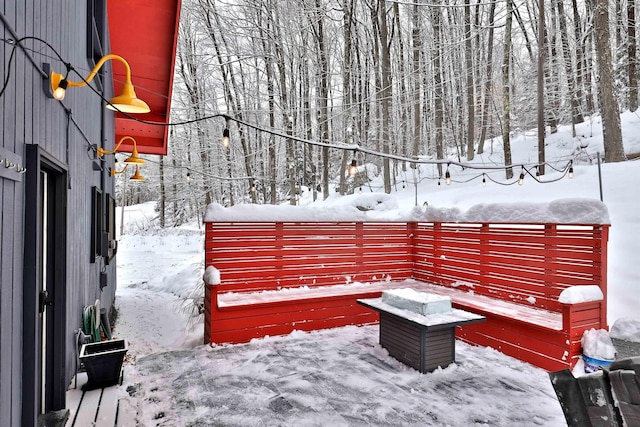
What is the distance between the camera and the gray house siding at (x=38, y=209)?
1705 millimetres

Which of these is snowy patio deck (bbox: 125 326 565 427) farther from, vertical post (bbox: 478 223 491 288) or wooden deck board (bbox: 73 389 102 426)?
→ vertical post (bbox: 478 223 491 288)

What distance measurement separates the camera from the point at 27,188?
1.96 meters

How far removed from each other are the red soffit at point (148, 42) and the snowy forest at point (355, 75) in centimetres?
143

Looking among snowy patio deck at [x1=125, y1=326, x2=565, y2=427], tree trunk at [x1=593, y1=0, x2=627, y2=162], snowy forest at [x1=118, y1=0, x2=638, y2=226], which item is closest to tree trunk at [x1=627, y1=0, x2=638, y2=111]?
snowy forest at [x1=118, y1=0, x2=638, y2=226]

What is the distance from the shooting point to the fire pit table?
3.72 metres

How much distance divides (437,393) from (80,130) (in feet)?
14.0

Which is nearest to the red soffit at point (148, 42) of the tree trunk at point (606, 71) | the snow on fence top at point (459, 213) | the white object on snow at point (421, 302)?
the snow on fence top at point (459, 213)

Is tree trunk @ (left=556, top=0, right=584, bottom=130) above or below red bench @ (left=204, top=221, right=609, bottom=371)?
above

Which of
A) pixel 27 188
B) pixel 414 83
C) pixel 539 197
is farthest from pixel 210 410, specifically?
pixel 414 83

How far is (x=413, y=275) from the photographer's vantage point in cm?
652

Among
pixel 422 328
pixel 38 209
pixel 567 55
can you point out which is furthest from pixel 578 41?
pixel 38 209

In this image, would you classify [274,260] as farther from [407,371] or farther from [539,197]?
[539,197]

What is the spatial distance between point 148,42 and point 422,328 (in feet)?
19.8

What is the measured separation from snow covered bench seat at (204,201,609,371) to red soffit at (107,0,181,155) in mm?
2733
